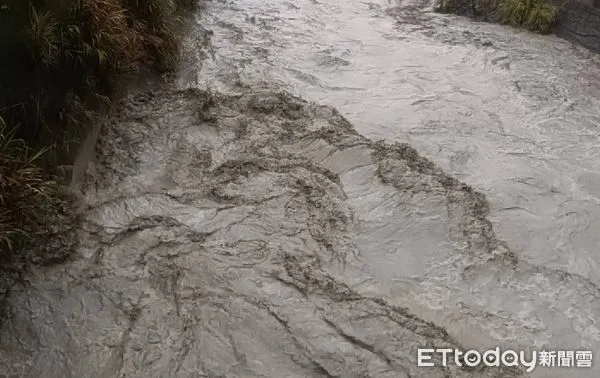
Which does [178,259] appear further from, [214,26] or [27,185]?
[214,26]

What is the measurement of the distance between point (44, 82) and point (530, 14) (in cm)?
630

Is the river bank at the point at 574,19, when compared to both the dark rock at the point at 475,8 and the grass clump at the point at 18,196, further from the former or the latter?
the grass clump at the point at 18,196

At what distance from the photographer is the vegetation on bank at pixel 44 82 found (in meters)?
4.42

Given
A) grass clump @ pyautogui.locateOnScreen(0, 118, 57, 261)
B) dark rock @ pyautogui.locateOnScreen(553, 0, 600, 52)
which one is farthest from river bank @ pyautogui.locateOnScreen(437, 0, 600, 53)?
grass clump @ pyautogui.locateOnScreen(0, 118, 57, 261)

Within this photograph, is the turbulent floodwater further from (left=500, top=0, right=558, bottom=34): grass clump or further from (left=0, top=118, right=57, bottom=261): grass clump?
(left=500, top=0, right=558, bottom=34): grass clump

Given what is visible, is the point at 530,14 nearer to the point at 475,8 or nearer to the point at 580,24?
the point at 580,24

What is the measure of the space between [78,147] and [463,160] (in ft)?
11.1

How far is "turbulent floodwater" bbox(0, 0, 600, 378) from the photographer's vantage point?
380cm

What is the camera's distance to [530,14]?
8.42 m

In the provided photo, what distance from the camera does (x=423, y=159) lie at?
220 inches

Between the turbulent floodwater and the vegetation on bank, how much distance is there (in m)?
0.34

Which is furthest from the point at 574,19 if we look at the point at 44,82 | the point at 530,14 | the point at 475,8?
the point at 44,82

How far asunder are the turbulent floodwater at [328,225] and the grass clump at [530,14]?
857 millimetres

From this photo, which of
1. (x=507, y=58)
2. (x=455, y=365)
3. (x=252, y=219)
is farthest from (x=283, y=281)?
(x=507, y=58)
